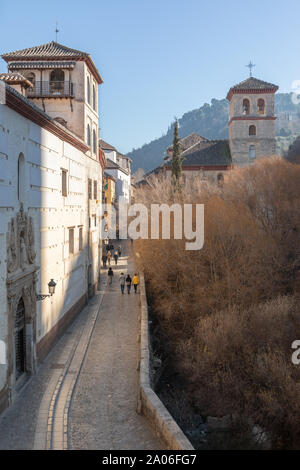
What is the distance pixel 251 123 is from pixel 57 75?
96.9 ft

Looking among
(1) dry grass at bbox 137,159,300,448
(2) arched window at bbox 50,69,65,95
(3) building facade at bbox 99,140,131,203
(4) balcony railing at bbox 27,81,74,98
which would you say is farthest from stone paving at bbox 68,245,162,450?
(3) building facade at bbox 99,140,131,203

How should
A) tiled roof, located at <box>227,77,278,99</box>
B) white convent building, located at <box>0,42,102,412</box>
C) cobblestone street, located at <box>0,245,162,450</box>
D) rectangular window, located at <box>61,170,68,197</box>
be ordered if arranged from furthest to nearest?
1. tiled roof, located at <box>227,77,278,99</box>
2. rectangular window, located at <box>61,170,68,197</box>
3. white convent building, located at <box>0,42,102,412</box>
4. cobblestone street, located at <box>0,245,162,450</box>

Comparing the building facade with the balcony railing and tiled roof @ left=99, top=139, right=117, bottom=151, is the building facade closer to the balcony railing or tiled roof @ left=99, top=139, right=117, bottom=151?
tiled roof @ left=99, top=139, right=117, bottom=151

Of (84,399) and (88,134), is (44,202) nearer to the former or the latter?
(84,399)

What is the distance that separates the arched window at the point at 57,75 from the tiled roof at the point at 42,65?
Answer: 17.0 inches

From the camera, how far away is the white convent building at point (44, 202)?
11320 millimetres

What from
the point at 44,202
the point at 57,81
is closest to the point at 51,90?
the point at 57,81

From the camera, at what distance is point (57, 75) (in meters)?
24.1

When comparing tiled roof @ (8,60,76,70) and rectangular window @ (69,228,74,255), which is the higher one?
tiled roof @ (8,60,76,70)

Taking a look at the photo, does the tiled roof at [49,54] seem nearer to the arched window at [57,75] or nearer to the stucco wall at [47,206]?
the arched window at [57,75]

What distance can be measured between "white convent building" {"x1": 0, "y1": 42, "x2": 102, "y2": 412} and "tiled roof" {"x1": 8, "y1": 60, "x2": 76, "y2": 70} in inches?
2.2

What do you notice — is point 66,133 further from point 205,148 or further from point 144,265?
point 205,148

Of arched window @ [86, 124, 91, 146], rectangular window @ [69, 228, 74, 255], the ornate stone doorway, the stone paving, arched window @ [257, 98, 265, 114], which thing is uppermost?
arched window @ [257, 98, 265, 114]

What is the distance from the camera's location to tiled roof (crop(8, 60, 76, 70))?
23.4 metres
